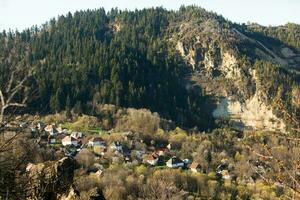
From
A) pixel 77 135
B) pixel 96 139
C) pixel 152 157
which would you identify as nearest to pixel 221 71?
pixel 77 135

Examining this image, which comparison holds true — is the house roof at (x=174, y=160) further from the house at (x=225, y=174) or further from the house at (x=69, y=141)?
the house at (x=69, y=141)

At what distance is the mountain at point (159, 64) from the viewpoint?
368 ft

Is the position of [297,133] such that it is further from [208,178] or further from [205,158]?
[205,158]

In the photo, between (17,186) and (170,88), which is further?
(170,88)

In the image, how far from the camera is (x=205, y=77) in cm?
14925

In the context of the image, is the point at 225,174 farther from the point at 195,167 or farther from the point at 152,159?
the point at 152,159

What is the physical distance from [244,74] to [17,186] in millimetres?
141324

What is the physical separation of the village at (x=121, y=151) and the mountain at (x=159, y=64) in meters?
13.0

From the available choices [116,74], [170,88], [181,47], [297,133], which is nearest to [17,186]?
[297,133]

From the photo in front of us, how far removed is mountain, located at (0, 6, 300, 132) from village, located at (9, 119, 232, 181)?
1295 centimetres

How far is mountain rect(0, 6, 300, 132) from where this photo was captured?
112062 mm

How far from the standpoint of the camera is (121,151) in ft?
263

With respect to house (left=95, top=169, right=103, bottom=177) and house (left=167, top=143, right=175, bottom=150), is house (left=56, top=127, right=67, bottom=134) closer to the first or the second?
house (left=167, top=143, right=175, bottom=150)

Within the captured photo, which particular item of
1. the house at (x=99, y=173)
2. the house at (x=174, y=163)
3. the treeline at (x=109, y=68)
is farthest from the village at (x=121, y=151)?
the treeline at (x=109, y=68)
